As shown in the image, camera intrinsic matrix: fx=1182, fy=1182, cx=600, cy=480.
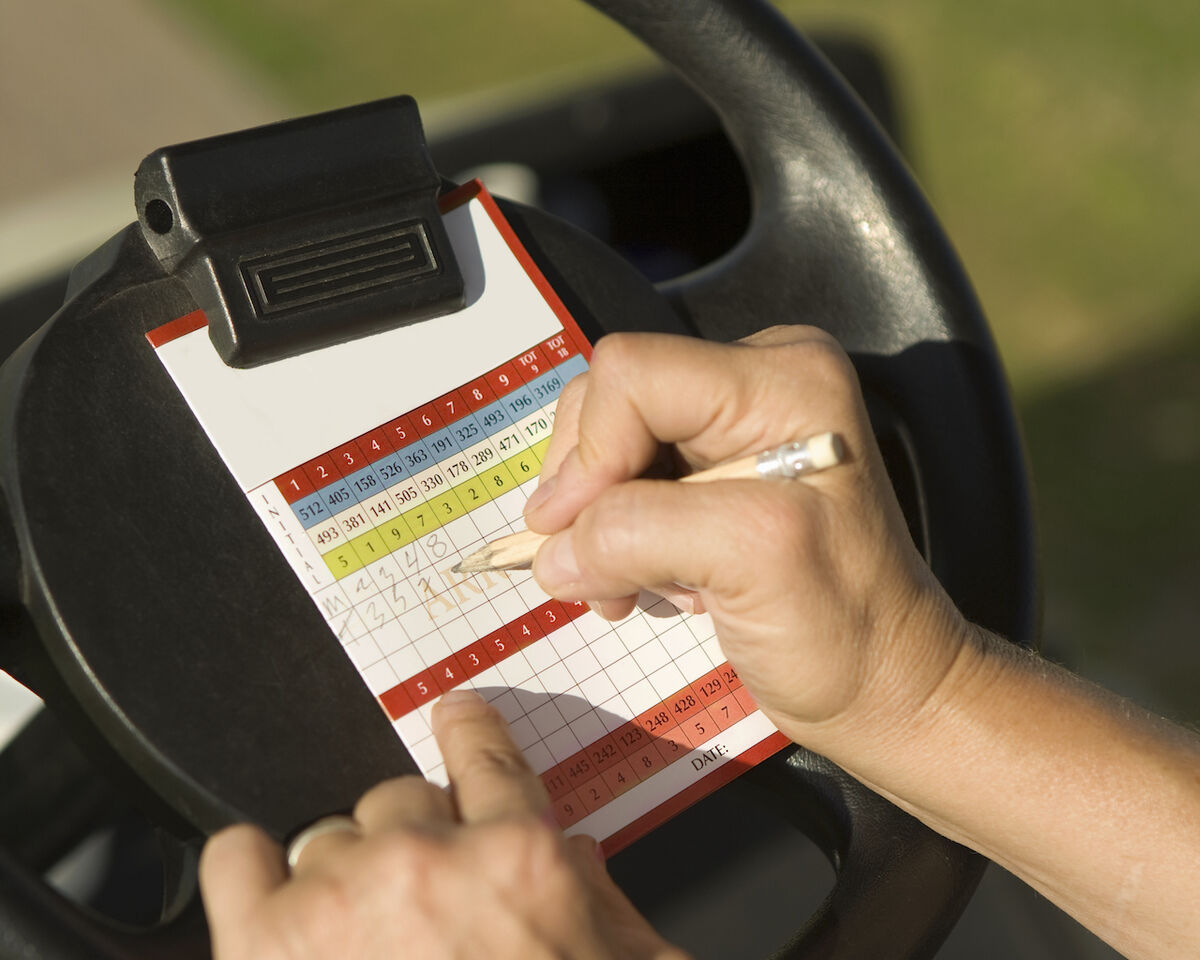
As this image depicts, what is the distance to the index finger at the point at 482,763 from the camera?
0.60 meters

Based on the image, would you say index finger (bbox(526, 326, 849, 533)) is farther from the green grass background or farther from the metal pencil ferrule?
the green grass background

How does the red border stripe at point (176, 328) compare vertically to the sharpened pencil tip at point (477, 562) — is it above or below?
above

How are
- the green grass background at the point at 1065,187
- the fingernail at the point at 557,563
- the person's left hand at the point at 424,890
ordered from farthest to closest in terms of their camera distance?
1. the green grass background at the point at 1065,187
2. the fingernail at the point at 557,563
3. the person's left hand at the point at 424,890

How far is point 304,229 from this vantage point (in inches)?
27.8

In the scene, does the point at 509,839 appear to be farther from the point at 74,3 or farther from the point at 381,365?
the point at 74,3

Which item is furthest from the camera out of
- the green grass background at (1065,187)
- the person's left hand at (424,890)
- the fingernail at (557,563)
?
the green grass background at (1065,187)

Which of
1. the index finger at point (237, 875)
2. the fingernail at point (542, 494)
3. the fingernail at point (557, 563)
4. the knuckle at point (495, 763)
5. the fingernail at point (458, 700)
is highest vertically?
the fingernail at point (542, 494)

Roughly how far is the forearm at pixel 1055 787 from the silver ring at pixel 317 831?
Answer: 0.30 m

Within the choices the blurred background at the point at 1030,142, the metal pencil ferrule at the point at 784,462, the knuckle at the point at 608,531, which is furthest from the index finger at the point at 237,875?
the blurred background at the point at 1030,142

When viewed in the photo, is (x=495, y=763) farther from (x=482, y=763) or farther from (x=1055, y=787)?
(x=1055, y=787)

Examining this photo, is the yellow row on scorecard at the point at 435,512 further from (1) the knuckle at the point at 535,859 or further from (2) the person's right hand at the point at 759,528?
(1) the knuckle at the point at 535,859

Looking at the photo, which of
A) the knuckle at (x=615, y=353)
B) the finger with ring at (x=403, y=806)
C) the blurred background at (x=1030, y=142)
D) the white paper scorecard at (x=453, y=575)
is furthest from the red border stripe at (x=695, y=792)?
A: the blurred background at (x=1030, y=142)

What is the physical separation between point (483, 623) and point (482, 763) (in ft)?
0.30

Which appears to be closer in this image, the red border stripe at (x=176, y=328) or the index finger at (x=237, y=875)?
the index finger at (x=237, y=875)
